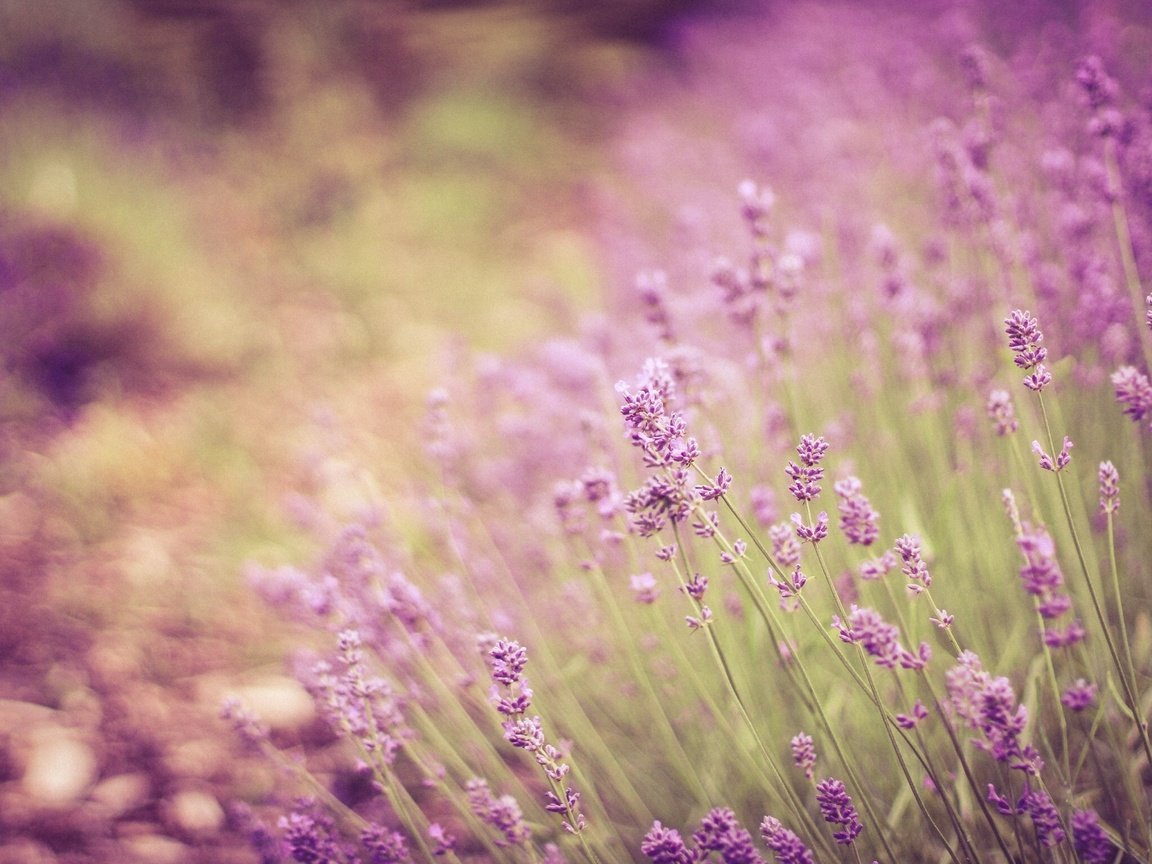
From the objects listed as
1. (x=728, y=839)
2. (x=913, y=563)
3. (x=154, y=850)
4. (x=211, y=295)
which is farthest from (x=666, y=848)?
(x=211, y=295)

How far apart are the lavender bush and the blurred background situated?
0.63m

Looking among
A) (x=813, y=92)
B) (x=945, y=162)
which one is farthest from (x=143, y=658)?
(x=813, y=92)

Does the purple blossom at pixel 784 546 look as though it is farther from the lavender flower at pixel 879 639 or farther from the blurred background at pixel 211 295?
the blurred background at pixel 211 295

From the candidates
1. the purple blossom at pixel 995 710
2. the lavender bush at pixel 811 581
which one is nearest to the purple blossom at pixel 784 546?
the lavender bush at pixel 811 581

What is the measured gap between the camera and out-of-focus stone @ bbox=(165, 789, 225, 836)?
1.97m

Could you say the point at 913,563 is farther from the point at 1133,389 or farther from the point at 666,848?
the point at 666,848

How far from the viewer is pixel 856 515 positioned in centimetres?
103

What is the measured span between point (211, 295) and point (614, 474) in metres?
3.52

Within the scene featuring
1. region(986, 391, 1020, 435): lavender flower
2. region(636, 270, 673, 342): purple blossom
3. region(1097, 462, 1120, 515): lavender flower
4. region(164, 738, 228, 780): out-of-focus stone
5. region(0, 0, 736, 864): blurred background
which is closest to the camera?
region(1097, 462, 1120, 515): lavender flower

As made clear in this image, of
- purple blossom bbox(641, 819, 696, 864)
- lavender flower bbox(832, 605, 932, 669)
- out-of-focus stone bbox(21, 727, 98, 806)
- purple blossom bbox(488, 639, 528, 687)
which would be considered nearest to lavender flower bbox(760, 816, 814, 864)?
purple blossom bbox(641, 819, 696, 864)

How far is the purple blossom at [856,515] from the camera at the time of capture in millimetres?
1016

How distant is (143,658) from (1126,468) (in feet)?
9.56

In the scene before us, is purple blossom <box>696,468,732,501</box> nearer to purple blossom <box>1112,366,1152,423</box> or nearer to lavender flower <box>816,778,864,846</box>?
lavender flower <box>816,778,864,846</box>

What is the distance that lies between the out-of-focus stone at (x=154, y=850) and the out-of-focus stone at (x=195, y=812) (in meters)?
0.05
